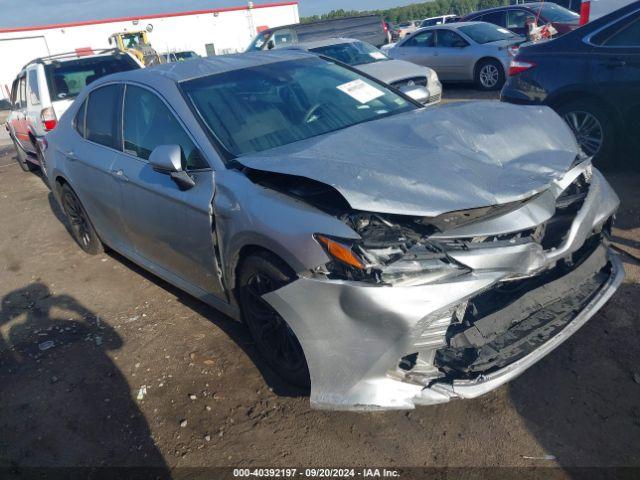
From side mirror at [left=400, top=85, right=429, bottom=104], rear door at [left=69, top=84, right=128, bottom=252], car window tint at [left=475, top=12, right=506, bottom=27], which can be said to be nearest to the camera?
rear door at [left=69, top=84, right=128, bottom=252]

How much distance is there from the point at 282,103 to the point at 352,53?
6769mm

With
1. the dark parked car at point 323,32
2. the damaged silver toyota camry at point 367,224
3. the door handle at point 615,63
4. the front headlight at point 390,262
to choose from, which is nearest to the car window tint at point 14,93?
the dark parked car at point 323,32

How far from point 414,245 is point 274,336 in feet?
3.34

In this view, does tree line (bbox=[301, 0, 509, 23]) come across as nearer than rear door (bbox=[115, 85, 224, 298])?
No

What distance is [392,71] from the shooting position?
29.2 feet

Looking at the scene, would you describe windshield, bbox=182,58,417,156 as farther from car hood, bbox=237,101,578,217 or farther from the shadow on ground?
the shadow on ground

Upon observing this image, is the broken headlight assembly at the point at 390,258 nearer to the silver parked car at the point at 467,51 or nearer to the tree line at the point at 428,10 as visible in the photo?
the silver parked car at the point at 467,51

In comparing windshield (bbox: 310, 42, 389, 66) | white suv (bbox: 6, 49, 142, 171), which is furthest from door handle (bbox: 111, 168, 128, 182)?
windshield (bbox: 310, 42, 389, 66)

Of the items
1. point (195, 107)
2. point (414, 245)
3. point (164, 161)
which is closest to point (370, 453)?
point (414, 245)

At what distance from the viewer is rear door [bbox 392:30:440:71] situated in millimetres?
12078

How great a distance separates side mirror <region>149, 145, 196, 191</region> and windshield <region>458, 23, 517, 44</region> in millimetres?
9963

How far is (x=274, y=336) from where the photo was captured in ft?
9.62

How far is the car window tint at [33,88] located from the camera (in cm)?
836

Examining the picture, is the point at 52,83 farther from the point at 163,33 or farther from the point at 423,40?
the point at 163,33
